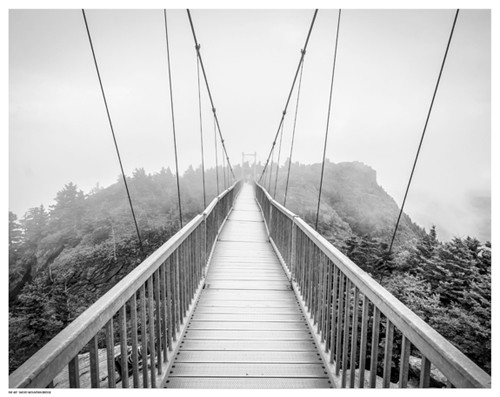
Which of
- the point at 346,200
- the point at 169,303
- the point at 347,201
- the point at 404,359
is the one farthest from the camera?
the point at 346,200

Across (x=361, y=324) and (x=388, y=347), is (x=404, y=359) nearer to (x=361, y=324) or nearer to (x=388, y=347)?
(x=388, y=347)

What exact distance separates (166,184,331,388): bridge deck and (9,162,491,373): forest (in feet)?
3.88

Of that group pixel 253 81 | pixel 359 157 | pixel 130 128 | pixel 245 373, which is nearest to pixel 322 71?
pixel 253 81

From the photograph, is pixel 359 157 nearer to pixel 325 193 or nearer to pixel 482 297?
pixel 325 193

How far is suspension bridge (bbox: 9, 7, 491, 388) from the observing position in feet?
3.69

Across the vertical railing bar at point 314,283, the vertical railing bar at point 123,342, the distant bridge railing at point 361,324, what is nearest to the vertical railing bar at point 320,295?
the distant bridge railing at point 361,324

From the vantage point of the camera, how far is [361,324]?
182cm

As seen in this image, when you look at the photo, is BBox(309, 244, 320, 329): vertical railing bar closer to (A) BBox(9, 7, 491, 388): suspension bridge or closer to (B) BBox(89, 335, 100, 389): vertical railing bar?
(A) BBox(9, 7, 491, 388): suspension bridge

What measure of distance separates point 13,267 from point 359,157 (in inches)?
4235

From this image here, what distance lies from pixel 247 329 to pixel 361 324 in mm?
1614

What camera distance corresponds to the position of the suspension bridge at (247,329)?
1126 mm

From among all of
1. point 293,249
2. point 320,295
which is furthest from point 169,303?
point 293,249

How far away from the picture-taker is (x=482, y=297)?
14250mm

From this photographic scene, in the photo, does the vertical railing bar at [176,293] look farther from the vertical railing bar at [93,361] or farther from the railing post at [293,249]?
the railing post at [293,249]
